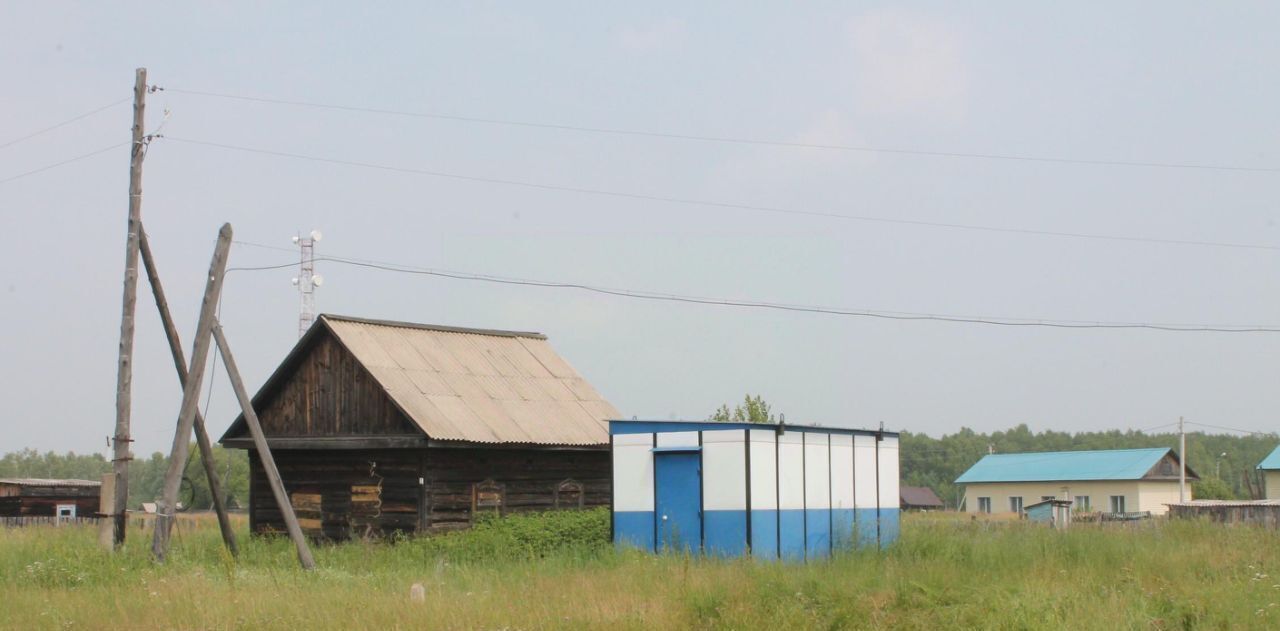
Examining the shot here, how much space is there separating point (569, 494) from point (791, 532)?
946 cm

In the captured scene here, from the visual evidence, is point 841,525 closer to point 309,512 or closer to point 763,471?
→ point 763,471

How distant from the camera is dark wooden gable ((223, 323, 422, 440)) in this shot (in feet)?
92.0

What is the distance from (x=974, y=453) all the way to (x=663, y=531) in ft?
375

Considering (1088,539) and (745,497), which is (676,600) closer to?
(745,497)

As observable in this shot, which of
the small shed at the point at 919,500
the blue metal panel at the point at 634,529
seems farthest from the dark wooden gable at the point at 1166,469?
the blue metal panel at the point at 634,529

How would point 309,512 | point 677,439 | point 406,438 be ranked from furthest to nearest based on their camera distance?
1. point 309,512
2. point 406,438
3. point 677,439

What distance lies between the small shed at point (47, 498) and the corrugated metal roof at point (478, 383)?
76.5ft

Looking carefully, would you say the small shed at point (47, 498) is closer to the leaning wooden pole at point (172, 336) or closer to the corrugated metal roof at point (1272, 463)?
the leaning wooden pole at point (172, 336)

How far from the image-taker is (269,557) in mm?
22688

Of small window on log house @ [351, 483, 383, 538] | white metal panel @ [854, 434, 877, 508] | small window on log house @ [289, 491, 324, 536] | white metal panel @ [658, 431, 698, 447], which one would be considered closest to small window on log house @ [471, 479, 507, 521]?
small window on log house @ [351, 483, 383, 538]

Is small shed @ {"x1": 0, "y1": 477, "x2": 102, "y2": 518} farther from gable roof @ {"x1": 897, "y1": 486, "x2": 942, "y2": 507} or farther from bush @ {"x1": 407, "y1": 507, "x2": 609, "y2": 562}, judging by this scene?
gable roof @ {"x1": 897, "y1": 486, "x2": 942, "y2": 507}

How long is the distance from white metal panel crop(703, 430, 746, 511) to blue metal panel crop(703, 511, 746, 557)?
0.39 feet

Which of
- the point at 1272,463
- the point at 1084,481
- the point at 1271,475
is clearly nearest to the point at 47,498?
the point at 1084,481

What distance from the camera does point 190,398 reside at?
69.6 ft
